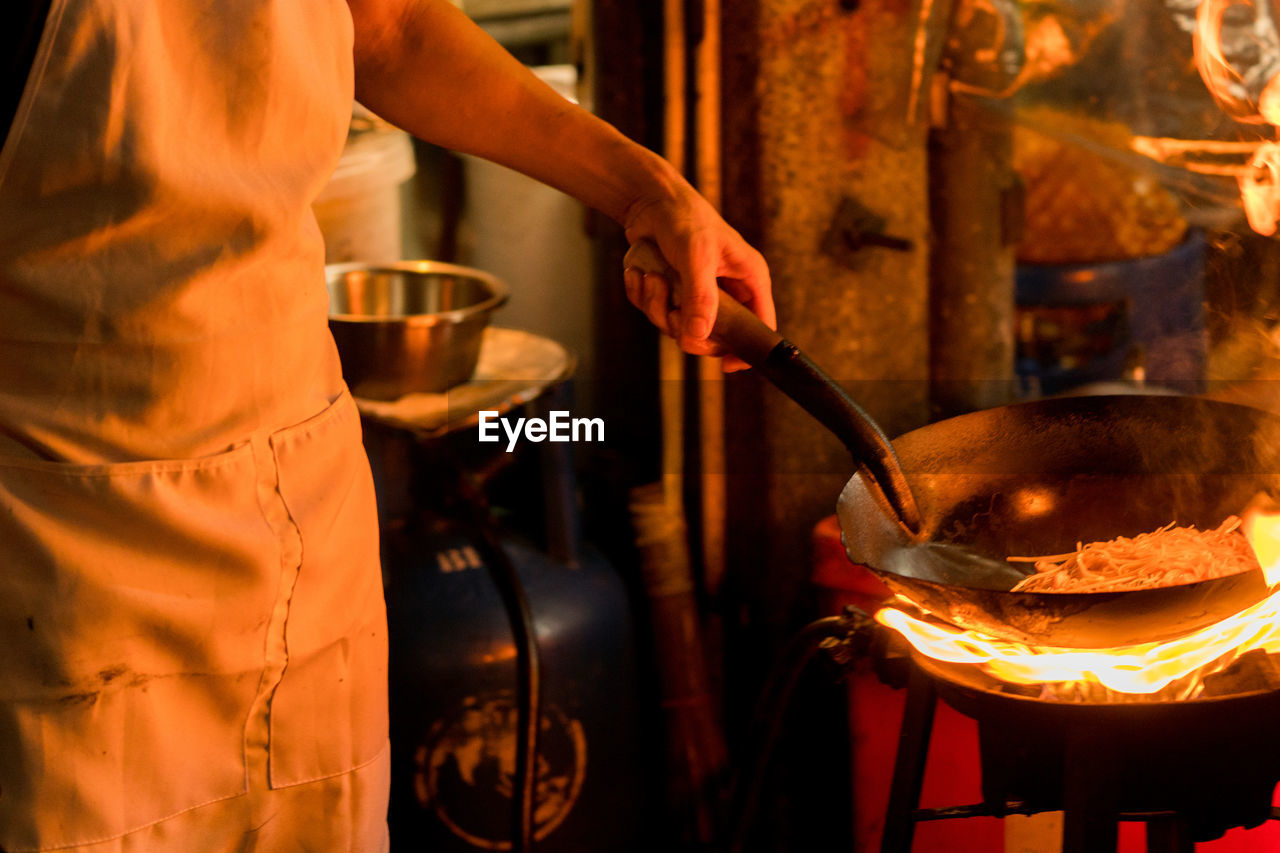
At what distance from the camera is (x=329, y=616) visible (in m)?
1.40

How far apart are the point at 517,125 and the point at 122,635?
86 centimetres

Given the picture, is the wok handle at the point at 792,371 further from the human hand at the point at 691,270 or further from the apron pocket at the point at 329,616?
the apron pocket at the point at 329,616

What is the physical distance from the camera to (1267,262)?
90.4 inches

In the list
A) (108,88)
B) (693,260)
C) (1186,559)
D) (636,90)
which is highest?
(636,90)

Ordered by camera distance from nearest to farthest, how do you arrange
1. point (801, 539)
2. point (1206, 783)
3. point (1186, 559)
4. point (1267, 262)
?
1. point (1206, 783)
2. point (1186, 559)
3. point (1267, 262)
4. point (801, 539)

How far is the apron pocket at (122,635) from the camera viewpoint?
117cm

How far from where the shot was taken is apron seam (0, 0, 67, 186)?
1090 millimetres

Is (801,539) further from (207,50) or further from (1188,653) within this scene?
(207,50)

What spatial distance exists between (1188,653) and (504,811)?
1592mm

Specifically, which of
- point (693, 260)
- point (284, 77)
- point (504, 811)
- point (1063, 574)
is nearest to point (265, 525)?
point (284, 77)

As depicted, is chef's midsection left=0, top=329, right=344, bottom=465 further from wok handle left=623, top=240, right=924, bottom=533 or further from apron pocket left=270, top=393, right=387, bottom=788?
wok handle left=623, top=240, right=924, bottom=533

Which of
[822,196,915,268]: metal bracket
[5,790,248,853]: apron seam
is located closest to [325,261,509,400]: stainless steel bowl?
[822,196,915,268]: metal bracket

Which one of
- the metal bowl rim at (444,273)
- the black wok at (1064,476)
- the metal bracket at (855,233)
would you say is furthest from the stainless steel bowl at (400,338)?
the black wok at (1064,476)

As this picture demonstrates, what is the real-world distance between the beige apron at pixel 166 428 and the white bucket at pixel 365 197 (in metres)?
1.73
